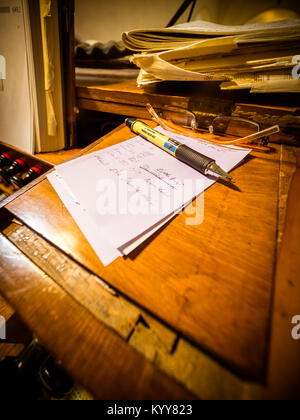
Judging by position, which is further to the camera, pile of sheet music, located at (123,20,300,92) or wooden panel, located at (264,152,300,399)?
pile of sheet music, located at (123,20,300,92)

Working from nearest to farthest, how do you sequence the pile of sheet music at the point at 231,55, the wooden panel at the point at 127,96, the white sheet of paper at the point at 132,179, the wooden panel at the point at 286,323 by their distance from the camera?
the wooden panel at the point at 286,323, the white sheet of paper at the point at 132,179, the pile of sheet music at the point at 231,55, the wooden panel at the point at 127,96

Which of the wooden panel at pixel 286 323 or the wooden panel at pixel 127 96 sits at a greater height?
the wooden panel at pixel 127 96

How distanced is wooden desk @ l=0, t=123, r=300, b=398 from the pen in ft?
0.27

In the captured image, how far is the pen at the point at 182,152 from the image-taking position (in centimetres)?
34

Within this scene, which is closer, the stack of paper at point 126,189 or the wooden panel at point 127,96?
the stack of paper at point 126,189

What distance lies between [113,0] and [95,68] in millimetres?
393

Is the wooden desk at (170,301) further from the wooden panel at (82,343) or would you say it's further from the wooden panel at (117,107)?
the wooden panel at (117,107)

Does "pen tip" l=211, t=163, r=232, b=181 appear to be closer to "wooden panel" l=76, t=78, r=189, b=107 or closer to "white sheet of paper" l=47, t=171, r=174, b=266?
"white sheet of paper" l=47, t=171, r=174, b=266

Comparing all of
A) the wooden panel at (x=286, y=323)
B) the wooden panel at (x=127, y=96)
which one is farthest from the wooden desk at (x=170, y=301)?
the wooden panel at (x=127, y=96)

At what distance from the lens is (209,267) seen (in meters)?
0.22

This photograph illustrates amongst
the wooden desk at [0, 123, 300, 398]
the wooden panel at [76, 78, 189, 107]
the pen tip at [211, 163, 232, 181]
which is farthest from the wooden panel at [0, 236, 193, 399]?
the wooden panel at [76, 78, 189, 107]

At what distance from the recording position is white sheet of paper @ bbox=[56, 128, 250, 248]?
0.82 ft

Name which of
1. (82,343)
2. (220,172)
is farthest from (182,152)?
(82,343)

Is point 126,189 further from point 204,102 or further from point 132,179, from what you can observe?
point 204,102
